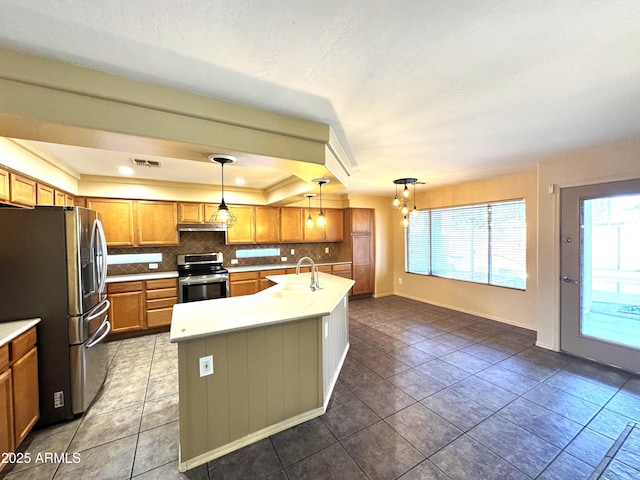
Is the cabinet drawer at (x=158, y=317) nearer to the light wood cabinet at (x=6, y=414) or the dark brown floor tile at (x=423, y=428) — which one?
the light wood cabinet at (x=6, y=414)

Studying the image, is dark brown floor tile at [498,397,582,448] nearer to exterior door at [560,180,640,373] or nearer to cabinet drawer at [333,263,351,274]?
exterior door at [560,180,640,373]

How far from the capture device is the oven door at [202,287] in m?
4.19

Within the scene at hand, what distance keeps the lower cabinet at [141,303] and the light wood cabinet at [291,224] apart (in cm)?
224

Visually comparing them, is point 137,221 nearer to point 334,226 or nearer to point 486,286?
point 334,226

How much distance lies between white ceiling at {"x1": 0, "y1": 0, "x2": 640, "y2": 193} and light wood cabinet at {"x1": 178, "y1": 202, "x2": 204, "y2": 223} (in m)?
3.32

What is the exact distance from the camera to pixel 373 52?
1.31 metres

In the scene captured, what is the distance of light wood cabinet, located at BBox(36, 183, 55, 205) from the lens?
2793mm

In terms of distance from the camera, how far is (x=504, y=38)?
123cm

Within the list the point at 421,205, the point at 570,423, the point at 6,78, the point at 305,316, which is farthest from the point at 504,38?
the point at 421,205

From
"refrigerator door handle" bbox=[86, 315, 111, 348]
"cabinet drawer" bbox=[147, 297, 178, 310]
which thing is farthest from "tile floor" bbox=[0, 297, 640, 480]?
"cabinet drawer" bbox=[147, 297, 178, 310]

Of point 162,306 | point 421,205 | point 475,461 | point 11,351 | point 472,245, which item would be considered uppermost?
point 421,205

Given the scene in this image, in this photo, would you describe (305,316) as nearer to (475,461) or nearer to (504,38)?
(475,461)

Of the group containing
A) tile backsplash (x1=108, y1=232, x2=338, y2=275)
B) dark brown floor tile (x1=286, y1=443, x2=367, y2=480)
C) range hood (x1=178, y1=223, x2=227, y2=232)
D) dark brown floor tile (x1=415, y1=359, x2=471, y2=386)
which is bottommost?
dark brown floor tile (x1=415, y1=359, x2=471, y2=386)

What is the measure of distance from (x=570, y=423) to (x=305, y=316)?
2.29m
